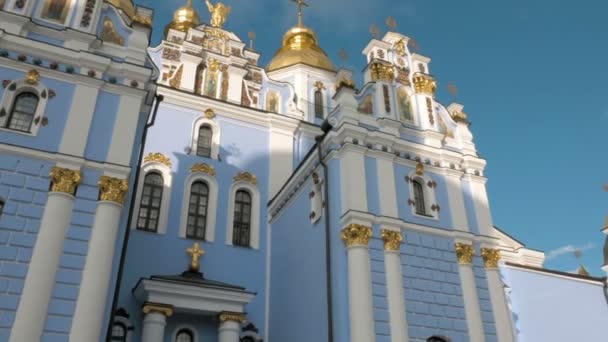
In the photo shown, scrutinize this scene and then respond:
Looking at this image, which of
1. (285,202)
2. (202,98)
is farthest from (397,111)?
(202,98)

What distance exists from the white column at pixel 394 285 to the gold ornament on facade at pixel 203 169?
6780 millimetres

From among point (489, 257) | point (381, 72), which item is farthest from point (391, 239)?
point (381, 72)

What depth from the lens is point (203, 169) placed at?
1836 centimetres

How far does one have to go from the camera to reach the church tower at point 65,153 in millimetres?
10812

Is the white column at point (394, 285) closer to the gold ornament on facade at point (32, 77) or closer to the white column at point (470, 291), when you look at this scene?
the white column at point (470, 291)

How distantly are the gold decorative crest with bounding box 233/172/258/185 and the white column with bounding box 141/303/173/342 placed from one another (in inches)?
223

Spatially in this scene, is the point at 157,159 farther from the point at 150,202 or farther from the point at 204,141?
the point at 204,141

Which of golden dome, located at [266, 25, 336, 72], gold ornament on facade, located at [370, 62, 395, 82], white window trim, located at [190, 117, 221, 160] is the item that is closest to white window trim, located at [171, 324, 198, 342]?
white window trim, located at [190, 117, 221, 160]

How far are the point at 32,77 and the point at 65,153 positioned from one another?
2.14 m

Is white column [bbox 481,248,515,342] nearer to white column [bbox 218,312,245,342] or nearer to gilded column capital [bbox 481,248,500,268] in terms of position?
gilded column capital [bbox 481,248,500,268]

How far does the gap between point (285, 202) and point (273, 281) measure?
2.47 metres

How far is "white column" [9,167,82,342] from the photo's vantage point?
408 inches

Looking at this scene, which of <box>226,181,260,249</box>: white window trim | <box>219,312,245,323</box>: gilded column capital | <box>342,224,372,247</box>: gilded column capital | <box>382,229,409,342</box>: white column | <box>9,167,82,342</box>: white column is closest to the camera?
<box>9,167,82,342</box>: white column

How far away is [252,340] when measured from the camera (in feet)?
53.3
